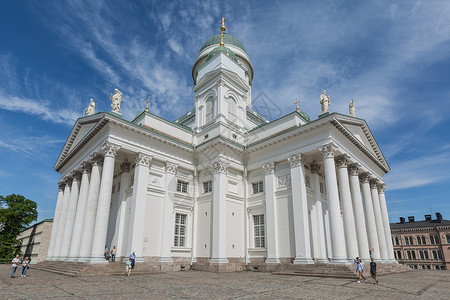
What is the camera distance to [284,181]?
2197cm

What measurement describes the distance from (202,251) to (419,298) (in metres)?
15.6

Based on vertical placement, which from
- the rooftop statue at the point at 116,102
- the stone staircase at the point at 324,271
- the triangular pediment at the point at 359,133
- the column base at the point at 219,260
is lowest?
the stone staircase at the point at 324,271

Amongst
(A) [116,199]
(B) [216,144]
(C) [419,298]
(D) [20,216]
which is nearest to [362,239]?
(C) [419,298]

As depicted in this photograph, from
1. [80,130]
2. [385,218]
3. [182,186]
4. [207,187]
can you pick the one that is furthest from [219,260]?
[385,218]

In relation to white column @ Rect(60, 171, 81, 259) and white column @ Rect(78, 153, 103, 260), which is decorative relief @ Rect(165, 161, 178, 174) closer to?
white column @ Rect(78, 153, 103, 260)

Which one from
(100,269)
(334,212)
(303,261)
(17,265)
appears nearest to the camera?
(17,265)

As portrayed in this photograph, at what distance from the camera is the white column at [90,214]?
18.1m

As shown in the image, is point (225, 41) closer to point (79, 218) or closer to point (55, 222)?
point (79, 218)

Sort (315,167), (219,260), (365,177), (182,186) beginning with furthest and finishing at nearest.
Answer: (365,177), (182,186), (315,167), (219,260)

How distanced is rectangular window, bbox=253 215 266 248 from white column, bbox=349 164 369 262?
7.31m

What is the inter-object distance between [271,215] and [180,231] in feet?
25.3

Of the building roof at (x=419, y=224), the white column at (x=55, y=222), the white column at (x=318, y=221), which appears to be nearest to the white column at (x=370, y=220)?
the white column at (x=318, y=221)

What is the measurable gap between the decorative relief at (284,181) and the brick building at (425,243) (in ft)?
197

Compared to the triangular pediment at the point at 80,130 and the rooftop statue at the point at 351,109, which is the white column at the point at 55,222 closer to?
the triangular pediment at the point at 80,130
